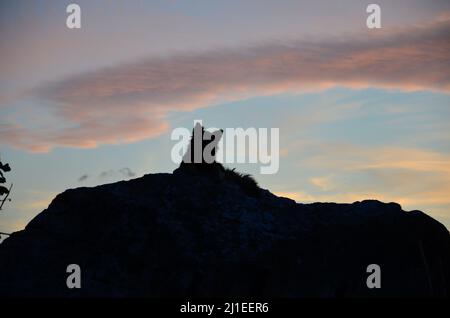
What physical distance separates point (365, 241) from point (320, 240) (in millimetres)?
1848

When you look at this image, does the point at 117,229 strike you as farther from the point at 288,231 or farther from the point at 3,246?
the point at 288,231

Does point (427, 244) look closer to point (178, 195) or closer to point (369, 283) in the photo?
point (369, 283)

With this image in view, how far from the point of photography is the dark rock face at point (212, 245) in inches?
973

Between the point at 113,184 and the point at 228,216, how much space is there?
4702 mm

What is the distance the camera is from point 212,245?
25.4 meters

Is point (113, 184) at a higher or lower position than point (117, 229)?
higher

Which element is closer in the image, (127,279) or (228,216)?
(127,279)

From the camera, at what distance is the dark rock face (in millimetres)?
24719

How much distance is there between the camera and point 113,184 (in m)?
27.5

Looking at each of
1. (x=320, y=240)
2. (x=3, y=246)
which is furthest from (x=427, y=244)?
(x=3, y=246)
